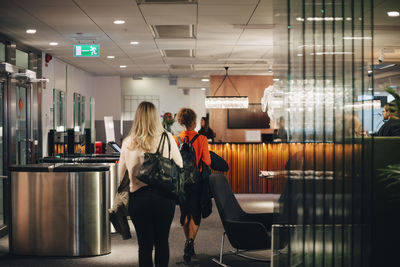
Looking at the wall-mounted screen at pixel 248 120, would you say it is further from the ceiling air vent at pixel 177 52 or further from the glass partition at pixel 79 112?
the ceiling air vent at pixel 177 52

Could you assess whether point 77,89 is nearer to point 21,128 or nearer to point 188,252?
point 21,128

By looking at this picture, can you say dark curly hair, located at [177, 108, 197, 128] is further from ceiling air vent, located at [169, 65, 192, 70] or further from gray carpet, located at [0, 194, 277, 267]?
ceiling air vent, located at [169, 65, 192, 70]

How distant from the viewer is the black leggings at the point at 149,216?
12.2 ft

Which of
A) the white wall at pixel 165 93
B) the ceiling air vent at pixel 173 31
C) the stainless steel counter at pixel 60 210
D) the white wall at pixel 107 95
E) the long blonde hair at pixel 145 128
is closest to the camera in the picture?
the long blonde hair at pixel 145 128

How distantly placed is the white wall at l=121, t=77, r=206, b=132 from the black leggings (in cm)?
1517

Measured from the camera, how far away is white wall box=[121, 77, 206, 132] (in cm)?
1933

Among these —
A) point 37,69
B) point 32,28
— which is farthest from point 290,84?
point 37,69

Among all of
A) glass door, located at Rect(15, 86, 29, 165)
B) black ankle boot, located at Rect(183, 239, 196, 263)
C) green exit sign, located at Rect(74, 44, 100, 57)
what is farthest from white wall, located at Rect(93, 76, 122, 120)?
black ankle boot, located at Rect(183, 239, 196, 263)

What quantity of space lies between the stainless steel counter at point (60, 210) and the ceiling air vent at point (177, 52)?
15.8 ft

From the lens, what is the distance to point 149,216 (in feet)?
12.2

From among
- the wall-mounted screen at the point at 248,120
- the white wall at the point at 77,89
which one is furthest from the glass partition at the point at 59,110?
the wall-mounted screen at the point at 248,120

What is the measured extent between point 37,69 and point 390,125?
22.1 feet

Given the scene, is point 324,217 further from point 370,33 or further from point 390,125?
point 390,125

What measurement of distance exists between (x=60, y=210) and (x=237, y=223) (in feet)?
6.82
